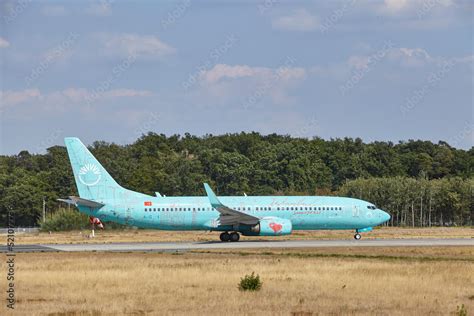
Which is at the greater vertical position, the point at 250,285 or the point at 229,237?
the point at 229,237

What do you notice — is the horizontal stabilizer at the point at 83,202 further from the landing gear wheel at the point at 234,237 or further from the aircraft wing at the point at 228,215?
the landing gear wheel at the point at 234,237

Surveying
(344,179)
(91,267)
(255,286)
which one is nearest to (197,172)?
(344,179)

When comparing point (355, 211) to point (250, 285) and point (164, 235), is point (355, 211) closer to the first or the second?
point (164, 235)

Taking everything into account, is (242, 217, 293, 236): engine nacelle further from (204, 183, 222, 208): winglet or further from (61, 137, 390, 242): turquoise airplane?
(204, 183, 222, 208): winglet

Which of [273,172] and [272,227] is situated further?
[273,172]

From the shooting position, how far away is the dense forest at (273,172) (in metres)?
118

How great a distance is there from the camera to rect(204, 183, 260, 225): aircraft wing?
5847 cm

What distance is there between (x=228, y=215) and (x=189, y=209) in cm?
310

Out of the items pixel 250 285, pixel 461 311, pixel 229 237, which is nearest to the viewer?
pixel 461 311

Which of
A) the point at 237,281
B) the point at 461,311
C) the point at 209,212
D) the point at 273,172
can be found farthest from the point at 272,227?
the point at 273,172

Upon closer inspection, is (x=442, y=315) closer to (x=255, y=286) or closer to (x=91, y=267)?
(x=255, y=286)

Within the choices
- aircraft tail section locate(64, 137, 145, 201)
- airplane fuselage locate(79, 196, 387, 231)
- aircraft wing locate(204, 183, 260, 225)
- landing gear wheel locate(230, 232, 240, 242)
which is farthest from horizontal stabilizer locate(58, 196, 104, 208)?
landing gear wheel locate(230, 232, 240, 242)

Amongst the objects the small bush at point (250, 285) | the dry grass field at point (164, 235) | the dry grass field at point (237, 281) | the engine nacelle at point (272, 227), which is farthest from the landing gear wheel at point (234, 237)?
the small bush at point (250, 285)

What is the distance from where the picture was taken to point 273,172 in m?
138
